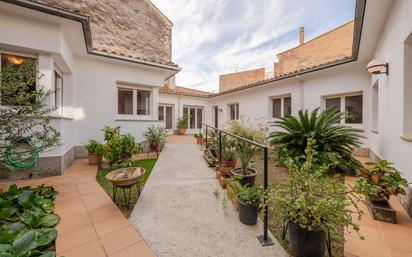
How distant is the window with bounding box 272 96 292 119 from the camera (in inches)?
322

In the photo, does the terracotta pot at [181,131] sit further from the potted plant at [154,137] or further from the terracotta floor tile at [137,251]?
the terracotta floor tile at [137,251]

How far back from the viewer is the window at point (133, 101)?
21.2 feet

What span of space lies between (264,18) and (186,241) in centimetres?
871

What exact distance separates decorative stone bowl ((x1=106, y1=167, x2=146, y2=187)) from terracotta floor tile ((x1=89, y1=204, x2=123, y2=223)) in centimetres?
38

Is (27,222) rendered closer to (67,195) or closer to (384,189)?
(67,195)

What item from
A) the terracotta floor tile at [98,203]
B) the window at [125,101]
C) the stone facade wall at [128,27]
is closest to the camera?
the terracotta floor tile at [98,203]

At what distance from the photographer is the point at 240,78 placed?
19016 millimetres

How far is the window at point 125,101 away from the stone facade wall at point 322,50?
10639 millimetres

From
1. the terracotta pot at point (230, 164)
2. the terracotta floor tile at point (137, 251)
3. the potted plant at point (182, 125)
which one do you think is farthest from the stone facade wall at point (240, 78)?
the terracotta floor tile at point (137, 251)

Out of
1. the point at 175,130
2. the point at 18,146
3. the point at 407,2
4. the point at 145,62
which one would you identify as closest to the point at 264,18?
the point at 145,62

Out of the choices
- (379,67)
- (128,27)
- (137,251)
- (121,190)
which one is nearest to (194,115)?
(128,27)

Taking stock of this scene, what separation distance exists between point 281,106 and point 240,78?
11.3 metres

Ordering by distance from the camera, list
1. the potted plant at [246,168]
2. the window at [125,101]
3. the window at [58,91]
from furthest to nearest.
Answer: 1. the window at [125,101]
2. the window at [58,91]
3. the potted plant at [246,168]

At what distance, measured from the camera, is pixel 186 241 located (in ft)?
6.50
